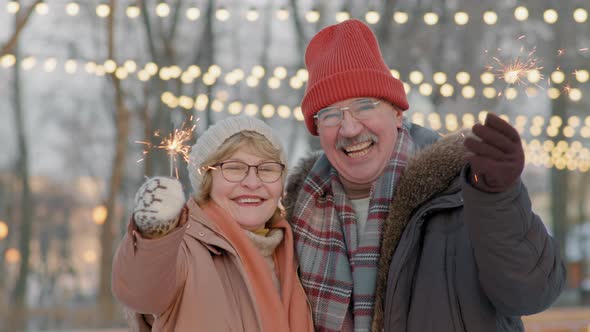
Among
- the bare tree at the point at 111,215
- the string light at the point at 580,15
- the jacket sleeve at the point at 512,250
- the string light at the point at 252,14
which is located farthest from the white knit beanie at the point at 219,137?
the bare tree at the point at 111,215

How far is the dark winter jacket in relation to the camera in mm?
1706

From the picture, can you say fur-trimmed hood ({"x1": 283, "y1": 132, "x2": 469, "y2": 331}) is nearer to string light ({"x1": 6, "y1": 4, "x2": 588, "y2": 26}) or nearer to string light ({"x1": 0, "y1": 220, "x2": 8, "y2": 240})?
string light ({"x1": 6, "y1": 4, "x2": 588, "y2": 26})

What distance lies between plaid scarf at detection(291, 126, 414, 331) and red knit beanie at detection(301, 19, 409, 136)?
17 cm

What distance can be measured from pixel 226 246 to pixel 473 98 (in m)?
3.37

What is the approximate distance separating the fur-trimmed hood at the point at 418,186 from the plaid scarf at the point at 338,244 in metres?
0.07

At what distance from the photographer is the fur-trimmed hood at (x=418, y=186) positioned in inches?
→ 79.0

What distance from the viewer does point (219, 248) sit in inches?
82.7

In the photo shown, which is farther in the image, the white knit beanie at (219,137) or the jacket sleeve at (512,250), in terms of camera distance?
the white knit beanie at (219,137)

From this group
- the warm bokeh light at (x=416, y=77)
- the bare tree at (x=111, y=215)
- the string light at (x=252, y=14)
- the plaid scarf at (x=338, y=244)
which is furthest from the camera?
the bare tree at (x=111, y=215)

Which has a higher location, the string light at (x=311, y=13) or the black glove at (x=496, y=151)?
the string light at (x=311, y=13)

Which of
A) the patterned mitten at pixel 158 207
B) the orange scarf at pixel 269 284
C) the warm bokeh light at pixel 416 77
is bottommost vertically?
the orange scarf at pixel 269 284

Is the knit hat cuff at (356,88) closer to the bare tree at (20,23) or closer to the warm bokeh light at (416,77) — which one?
the warm bokeh light at (416,77)

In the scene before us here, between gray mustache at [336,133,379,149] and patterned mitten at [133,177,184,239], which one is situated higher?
gray mustache at [336,133,379,149]

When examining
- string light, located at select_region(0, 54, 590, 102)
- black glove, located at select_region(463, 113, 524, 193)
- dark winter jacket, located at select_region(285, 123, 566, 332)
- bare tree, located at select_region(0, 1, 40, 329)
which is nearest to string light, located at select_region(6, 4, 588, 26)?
string light, located at select_region(0, 54, 590, 102)
